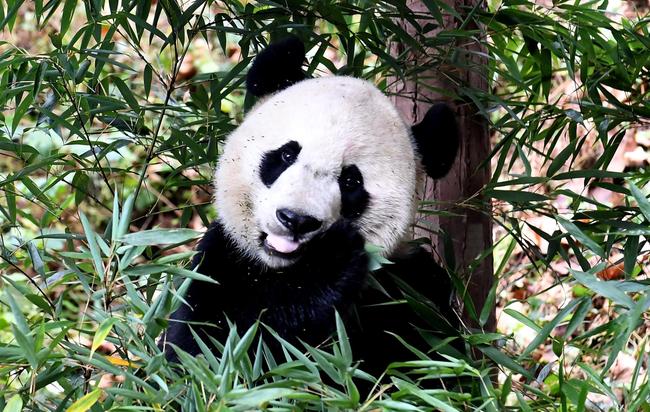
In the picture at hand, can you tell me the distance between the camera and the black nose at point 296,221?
7.02 ft

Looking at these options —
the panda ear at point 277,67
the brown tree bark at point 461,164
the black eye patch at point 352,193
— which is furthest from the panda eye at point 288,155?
the brown tree bark at point 461,164

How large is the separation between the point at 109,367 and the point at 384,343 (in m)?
0.91

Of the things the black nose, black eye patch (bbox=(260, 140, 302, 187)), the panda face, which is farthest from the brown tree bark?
the black nose

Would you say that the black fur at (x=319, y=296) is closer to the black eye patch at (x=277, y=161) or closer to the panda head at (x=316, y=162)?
the panda head at (x=316, y=162)

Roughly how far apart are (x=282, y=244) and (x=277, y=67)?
0.62 metres

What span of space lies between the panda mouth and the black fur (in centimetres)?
3

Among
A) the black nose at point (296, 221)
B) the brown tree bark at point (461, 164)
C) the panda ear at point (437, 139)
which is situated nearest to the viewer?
the black nose at point (296, 221)

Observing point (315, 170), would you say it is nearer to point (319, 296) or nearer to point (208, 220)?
point (319, 296)

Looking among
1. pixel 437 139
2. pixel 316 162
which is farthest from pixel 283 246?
pixel 437 139

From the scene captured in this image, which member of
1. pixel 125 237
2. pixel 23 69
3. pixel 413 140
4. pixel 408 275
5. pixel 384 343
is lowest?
pixel 384 343

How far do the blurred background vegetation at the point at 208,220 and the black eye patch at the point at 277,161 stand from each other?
34 centimetres

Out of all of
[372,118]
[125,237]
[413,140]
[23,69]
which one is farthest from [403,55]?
[125,237]

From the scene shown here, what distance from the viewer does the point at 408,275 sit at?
8.60ft

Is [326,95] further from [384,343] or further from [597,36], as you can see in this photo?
[597,36]
